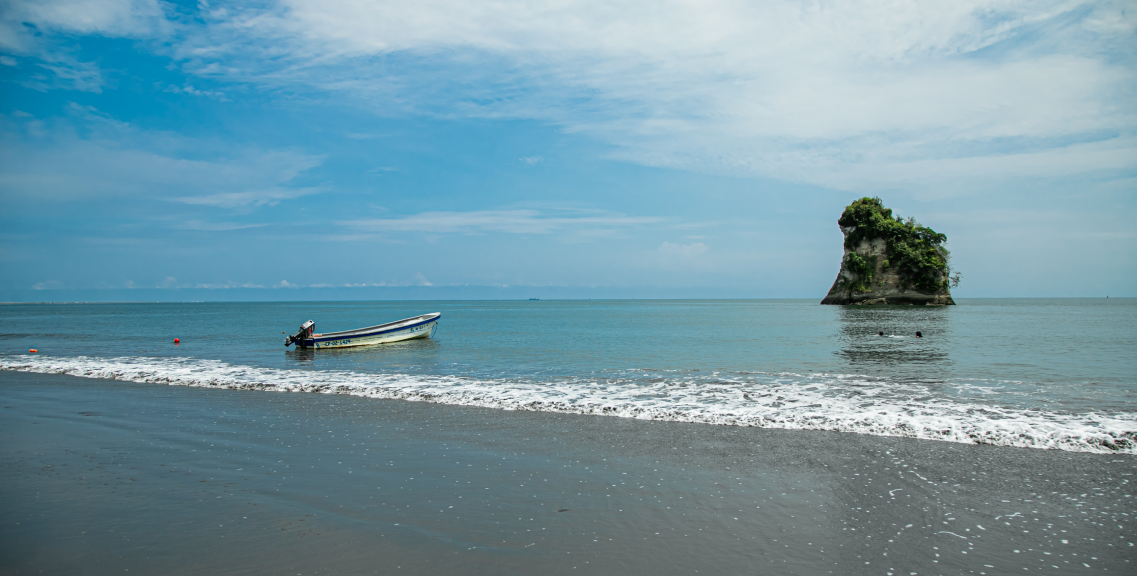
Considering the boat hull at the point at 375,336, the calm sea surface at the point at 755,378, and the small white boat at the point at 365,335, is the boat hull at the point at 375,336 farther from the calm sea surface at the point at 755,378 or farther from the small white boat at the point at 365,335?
the calm sea surface at the point at 755,378

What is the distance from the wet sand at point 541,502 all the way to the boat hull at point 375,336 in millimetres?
18688

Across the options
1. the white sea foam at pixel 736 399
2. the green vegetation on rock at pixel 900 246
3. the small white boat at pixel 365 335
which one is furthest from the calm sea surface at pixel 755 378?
the green vegetation on rock at pixel 900 246

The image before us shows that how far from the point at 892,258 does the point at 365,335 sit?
8247cm

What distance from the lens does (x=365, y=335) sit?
98.1 ft

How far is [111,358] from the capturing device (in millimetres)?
22375

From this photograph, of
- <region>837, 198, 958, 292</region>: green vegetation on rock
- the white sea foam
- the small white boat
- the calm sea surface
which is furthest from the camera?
<region>837, 198, 958, 292</region>: green vegetation on rock

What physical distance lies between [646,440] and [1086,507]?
5275 millimetres

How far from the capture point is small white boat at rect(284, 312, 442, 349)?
1093 inches

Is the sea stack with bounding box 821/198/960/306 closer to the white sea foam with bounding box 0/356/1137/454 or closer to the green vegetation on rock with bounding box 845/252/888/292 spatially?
the green vegetation on rock with bounding box 845/252/888/292

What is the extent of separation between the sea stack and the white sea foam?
78.5 meters

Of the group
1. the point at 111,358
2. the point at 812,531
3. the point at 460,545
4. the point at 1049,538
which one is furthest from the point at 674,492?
the point at 111,358

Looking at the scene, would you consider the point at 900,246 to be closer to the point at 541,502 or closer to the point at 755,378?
the point at 755,378

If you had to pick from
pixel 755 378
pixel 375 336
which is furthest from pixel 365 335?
pixel 755 378

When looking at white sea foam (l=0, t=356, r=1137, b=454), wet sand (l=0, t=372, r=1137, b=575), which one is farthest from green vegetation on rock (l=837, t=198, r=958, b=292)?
wet sand (l=0, t=372, r=1137, b=575)
